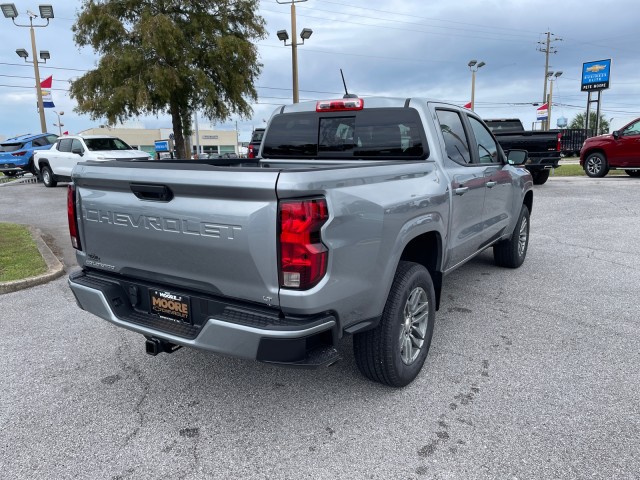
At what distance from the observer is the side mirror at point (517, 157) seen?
5359 millimetres

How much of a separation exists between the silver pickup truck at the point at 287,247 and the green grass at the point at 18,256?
3.20 m

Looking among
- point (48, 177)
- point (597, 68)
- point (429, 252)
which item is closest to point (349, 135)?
point (429, 252)

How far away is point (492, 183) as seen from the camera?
4754mm

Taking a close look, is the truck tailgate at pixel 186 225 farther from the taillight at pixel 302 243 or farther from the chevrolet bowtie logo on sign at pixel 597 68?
the chevrolet bowtie logo on sign at pixel 597 68

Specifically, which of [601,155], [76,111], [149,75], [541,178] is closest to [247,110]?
[149,75]

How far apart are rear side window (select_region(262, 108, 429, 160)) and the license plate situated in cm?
197

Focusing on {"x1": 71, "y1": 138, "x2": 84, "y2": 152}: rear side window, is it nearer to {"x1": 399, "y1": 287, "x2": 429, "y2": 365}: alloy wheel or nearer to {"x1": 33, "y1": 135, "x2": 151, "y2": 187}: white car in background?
{"x1": 33, "y1": 135, "x2": 151, "y2": 187}: white car in background

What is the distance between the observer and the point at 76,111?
19.5 meters

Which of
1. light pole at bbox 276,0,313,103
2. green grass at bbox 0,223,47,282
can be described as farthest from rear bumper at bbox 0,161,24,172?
green grass at bbox 0,223,47,282

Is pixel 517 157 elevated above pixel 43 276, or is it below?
above

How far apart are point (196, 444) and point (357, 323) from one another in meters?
1.11

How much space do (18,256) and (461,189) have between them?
5983 mm

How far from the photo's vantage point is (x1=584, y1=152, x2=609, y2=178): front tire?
16.7m

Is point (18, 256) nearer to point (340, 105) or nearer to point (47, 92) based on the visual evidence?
point (340, 105)
